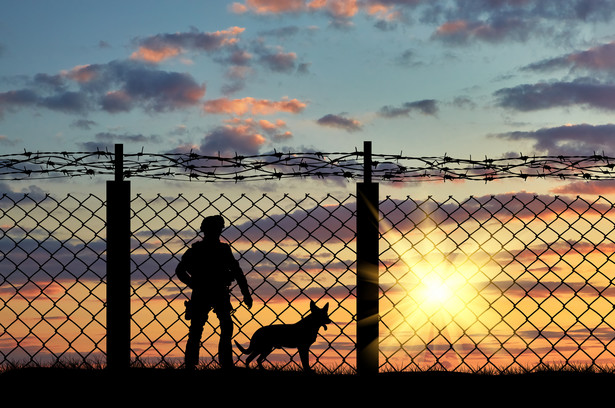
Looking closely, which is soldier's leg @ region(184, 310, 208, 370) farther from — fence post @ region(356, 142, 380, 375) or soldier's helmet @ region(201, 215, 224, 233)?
fence post @ region(356, 142, 380, 375)

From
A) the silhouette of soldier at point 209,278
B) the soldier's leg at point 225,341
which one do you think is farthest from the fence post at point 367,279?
the silhouette of soldier at point 209,278

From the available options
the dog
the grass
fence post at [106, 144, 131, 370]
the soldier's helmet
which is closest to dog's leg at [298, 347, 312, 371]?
the dog

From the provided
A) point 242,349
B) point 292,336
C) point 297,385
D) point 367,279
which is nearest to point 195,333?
point 242,349

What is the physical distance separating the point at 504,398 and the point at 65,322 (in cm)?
361

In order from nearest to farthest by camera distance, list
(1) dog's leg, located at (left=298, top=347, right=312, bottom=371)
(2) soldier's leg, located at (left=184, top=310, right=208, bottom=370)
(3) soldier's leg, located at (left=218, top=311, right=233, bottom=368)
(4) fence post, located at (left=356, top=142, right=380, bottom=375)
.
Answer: (4) fence post, located at (left=356, top=142, right=380, bottom=375) → (1) dog's leg, located at (left=298, top=347, right=312, bottom=371) → (3) soldier's leg, located at (left=218, top=311, right=233, bottom=368) → (2) soldier's leg, located at (left=184, top=310, right=208, bottom=370)

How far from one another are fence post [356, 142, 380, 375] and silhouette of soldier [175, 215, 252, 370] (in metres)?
1.51

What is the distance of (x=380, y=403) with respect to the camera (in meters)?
5.10

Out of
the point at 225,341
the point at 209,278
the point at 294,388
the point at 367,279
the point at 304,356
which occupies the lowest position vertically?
the point at 294,388

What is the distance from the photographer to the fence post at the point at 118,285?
568 centimetres

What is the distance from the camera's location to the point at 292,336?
21.0 ft

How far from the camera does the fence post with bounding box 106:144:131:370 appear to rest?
568cm

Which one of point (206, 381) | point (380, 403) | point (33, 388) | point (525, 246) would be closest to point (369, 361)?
point (380, 403)

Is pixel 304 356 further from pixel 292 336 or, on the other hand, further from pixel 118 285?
pixel 118 285

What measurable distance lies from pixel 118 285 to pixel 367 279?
1939 millimetres
